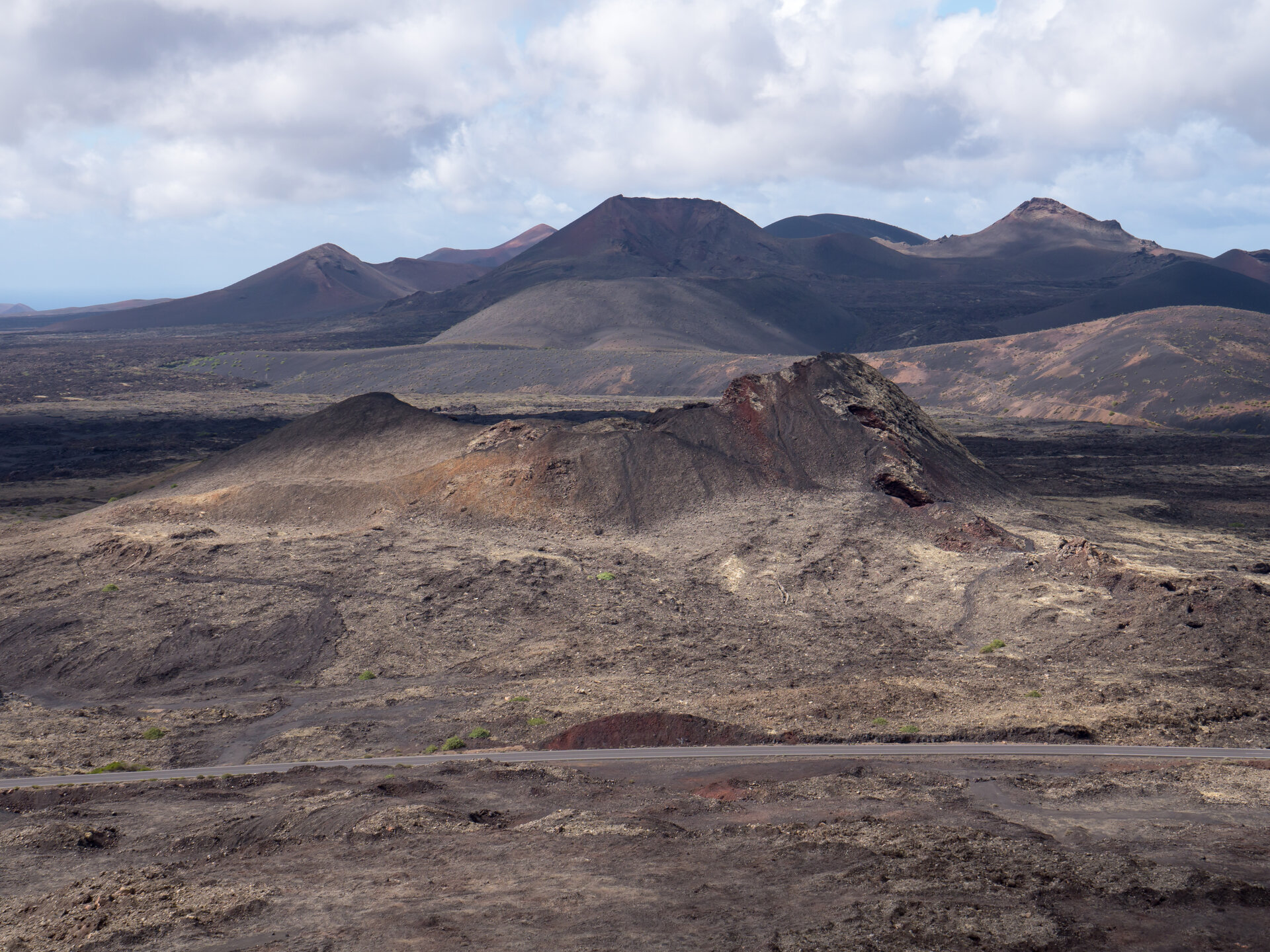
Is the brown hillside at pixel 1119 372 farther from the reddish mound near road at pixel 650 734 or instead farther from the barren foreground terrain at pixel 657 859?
the barren foreground terrain at pixel 657 859

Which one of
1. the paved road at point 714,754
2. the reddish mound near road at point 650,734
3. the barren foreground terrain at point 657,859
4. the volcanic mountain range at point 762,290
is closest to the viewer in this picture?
the barren foreground terrain at point 657,859

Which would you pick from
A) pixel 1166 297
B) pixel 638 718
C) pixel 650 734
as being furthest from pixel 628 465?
pixel 1166 297

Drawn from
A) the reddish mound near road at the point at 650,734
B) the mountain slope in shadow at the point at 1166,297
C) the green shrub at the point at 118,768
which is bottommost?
the green shrub at the point at 118,768

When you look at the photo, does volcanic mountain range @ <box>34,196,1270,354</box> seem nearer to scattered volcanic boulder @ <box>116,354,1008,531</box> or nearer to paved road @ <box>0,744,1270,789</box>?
scattered volcanic boulder @ <box>116,354,1008,531</box>

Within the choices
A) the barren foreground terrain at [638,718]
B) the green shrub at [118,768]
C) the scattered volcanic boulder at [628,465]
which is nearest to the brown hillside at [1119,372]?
the barren foreground terrain at [638,718]

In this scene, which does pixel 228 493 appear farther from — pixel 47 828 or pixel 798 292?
pixel 798 292

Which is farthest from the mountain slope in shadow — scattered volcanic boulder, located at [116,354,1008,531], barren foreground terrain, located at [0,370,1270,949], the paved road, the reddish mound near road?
the reddish mound near road

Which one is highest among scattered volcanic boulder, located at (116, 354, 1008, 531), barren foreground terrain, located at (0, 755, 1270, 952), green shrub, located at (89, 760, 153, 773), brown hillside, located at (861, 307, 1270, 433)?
brown hillside, located at (861, 307, 1270, 433)
